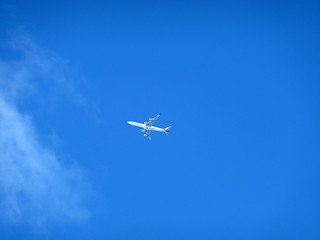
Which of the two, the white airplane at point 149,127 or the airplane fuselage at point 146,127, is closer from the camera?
the white airplane at point 149,127

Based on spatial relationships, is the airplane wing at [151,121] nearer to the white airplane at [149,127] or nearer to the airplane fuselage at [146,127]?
the white airplane at [149,127]

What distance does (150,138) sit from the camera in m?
139

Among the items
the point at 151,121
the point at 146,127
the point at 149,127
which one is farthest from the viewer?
the point at 146,127

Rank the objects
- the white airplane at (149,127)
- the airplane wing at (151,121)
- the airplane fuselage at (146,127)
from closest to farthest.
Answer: the airplane wing at (151,121) → the white airplane at (149,127) → the airplane fuselage at (146,127)

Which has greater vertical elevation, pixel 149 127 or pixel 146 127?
pixel 146 127

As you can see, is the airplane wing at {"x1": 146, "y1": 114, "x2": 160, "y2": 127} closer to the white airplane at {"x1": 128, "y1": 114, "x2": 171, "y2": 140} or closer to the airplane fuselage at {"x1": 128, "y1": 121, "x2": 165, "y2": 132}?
the white airplane at {"x1": 128, "y1": 114, "x2": 171, "y2": 140}

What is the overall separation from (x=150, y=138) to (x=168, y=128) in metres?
8.19

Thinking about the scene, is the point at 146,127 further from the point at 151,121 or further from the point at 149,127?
the point at 151,121

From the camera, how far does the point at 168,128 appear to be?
443ft

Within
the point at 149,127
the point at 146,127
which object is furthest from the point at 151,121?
the point at 146,127

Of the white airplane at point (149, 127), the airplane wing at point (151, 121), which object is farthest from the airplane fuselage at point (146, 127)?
the airplane wing at point (151, 121)

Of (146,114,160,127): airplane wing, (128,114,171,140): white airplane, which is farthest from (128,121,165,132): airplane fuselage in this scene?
(146,114,160,127): airplane wing

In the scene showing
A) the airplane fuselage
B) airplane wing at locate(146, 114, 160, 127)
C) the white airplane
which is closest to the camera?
airplane wing at locate(146, 114, 160, 127)

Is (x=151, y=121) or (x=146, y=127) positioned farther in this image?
(x=146, y=127)
